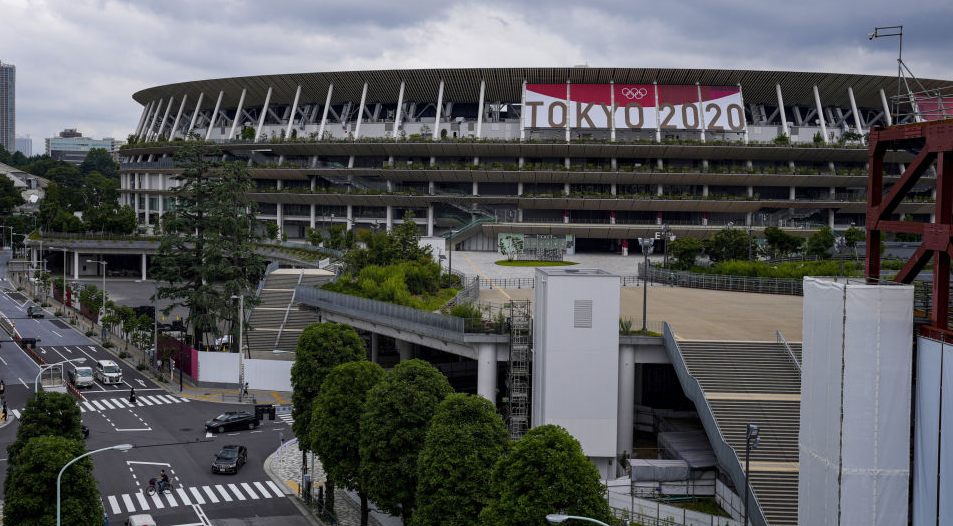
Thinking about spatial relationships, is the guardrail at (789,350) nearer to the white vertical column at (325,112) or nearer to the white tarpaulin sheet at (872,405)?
the white tarpaulin sheet at (872,405)

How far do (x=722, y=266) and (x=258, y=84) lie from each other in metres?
69.7

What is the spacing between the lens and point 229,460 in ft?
141

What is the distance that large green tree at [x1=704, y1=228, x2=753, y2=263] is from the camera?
79625 millimetres

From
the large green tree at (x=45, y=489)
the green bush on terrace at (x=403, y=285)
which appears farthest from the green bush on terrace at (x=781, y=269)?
the large green tree at (x=45, y=489)

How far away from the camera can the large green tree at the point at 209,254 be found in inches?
2562

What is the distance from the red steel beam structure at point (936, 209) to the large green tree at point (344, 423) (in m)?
19.8

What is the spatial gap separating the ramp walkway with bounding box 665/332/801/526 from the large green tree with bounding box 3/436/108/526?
2266 centimetres

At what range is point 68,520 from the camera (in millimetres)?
28250

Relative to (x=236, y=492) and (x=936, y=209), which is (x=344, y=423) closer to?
(x=236, y=492)

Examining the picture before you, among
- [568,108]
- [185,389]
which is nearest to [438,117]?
[568,108]

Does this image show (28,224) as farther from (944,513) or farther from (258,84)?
(944,513)

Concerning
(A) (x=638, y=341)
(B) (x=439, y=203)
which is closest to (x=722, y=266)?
(A) (x=638, y=341)

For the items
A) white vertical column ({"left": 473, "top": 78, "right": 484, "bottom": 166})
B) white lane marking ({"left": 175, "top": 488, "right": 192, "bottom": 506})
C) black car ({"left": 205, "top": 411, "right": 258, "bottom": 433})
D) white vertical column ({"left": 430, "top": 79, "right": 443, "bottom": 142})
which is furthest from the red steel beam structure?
white vertical column ({"left": 430, "top": 79, "right": 443, "bottom": 142})

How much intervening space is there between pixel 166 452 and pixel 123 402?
504 inches
